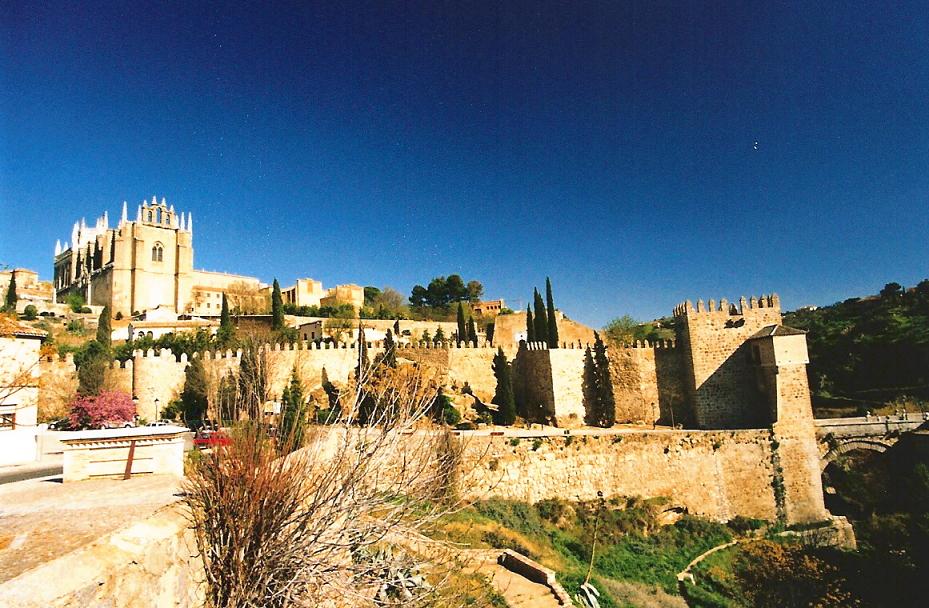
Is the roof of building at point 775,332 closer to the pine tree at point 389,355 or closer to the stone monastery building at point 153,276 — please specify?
the pine tree at point 389,355

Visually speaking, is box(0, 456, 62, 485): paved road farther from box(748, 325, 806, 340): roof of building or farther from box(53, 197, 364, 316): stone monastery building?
box(53, 197, 364, 316): stone monastery building

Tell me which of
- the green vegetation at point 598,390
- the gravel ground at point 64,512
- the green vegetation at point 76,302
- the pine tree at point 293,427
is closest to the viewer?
the gravel ground at point 64,512

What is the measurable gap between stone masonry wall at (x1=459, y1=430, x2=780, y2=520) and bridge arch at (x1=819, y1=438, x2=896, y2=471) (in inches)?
183

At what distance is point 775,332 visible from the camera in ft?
71.7

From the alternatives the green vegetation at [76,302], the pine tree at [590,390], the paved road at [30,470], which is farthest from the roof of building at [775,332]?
the green vegetation at [76,302]

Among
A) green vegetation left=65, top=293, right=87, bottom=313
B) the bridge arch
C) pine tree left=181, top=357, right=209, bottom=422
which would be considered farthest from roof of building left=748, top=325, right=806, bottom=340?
green vegetation left=65, top=293, right=87, bottom=313

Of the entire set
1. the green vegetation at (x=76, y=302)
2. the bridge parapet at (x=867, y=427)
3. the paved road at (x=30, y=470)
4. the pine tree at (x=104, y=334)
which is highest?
the green vegetation at (x=76, y=302)

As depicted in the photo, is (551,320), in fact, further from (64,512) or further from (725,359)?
(64,512)

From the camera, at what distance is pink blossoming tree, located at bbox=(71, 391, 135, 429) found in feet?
69.0

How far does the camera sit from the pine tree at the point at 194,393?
84.7 ft

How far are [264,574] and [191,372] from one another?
25438 mm

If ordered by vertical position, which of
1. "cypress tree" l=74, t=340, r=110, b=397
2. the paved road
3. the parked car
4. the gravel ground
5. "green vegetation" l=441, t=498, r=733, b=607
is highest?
"cypress tree" l=74, t=340, r=110, b=397

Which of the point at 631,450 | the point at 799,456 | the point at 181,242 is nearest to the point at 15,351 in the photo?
the point at 631,450

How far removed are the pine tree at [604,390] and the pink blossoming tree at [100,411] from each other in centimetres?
2178
